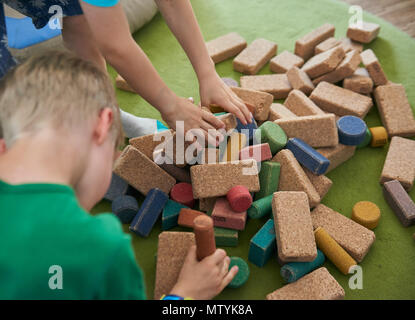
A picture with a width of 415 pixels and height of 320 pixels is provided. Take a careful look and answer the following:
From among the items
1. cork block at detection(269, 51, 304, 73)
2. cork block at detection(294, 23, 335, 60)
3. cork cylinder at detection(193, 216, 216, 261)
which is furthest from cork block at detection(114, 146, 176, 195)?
cork block at detection(294, 23, 335, 60)

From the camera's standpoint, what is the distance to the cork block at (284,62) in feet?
6.41

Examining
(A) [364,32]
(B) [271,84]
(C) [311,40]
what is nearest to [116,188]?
(B) [271,84]

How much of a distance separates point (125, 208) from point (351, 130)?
2.93ft

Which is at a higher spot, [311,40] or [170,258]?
[311,40]

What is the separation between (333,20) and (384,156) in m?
1.04

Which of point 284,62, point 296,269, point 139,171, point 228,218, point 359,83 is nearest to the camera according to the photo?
point 296,269

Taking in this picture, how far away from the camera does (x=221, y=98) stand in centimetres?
141

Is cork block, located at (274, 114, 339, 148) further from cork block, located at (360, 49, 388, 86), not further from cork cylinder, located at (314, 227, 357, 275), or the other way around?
cork block, located at (360, 49, 388, 86)

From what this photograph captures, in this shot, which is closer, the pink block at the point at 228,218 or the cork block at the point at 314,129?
the pink block at the point at 228,218

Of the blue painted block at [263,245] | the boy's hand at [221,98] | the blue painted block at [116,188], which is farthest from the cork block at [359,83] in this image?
the blue painted block at [116,188]

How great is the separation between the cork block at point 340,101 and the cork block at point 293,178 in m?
0.43

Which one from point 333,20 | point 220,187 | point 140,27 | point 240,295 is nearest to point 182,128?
point 220,187

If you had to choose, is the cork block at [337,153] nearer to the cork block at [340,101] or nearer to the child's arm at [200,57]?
the cork block at [340,101]

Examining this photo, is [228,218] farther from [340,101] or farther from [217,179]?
[340,101]
